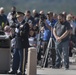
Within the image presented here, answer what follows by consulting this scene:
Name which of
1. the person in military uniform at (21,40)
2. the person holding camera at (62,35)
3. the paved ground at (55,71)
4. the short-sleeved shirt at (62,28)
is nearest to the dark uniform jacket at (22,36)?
the person in military uniform at (21,40)

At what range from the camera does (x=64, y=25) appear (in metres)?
16.8

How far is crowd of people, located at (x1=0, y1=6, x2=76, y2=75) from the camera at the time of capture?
14.6 meters

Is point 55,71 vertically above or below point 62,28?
below

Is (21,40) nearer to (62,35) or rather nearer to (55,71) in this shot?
(55,71)

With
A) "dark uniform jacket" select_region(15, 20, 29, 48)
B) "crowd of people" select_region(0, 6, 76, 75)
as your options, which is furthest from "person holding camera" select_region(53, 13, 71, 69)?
"dark uniform jacket" select_region(15, 20, 29, 48)

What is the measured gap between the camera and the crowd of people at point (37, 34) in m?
14.6

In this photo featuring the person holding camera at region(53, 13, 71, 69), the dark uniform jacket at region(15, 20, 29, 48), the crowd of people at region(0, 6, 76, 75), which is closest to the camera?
the dark uniform jacket at region(15, 20, 29, 48)

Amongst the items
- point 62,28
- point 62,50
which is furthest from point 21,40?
point 62,50

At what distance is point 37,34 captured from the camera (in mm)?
19125

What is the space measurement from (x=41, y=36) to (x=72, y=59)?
278 cm

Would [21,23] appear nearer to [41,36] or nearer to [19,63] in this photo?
[19,63]

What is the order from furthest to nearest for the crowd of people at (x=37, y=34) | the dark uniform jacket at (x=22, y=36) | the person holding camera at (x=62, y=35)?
the person holding camera at (x=62, y=35) < the crowd of people at (x=37, y=34) < the dark uniform jacket at (x=22, y=36)

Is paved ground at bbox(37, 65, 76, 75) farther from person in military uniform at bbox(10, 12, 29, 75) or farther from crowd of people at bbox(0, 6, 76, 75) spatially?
person in military uniform at bbox(10, 12, 29, 75)

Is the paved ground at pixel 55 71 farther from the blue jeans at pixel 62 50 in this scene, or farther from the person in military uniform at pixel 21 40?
the person in military uniform at pixel 21 40
